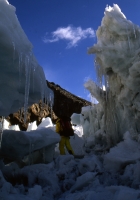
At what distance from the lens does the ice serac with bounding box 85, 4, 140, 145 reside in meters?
7.90

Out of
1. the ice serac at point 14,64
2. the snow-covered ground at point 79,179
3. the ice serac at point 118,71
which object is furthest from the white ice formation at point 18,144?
the ice serac at point 118,71

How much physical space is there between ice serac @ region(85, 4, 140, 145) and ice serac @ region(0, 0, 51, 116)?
331cm

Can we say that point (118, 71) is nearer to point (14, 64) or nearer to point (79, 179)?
point (14, 64)

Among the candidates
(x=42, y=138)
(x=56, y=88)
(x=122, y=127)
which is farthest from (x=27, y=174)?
(x=56, y=88)

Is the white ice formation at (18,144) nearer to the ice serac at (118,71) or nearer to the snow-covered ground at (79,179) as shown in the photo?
the snow-covered ground at (79,179)

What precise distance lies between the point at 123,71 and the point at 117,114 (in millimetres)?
1710

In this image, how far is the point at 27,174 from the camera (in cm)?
506

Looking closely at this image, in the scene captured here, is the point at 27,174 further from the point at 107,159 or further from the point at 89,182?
the point at 107,159

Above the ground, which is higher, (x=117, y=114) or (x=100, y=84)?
(x=100, y=84)

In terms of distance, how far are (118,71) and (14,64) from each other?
429cm

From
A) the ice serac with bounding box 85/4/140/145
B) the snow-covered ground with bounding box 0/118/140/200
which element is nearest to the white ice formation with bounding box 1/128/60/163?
the snow-covered ground with bounding box 0/118/140/200

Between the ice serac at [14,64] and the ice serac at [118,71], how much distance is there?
331cm

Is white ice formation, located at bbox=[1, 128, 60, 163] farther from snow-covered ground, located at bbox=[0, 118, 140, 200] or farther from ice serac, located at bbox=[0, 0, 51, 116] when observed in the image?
ice serac, located at bbox=[0, 0, 51, 116]

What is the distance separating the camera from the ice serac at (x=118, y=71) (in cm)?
790
